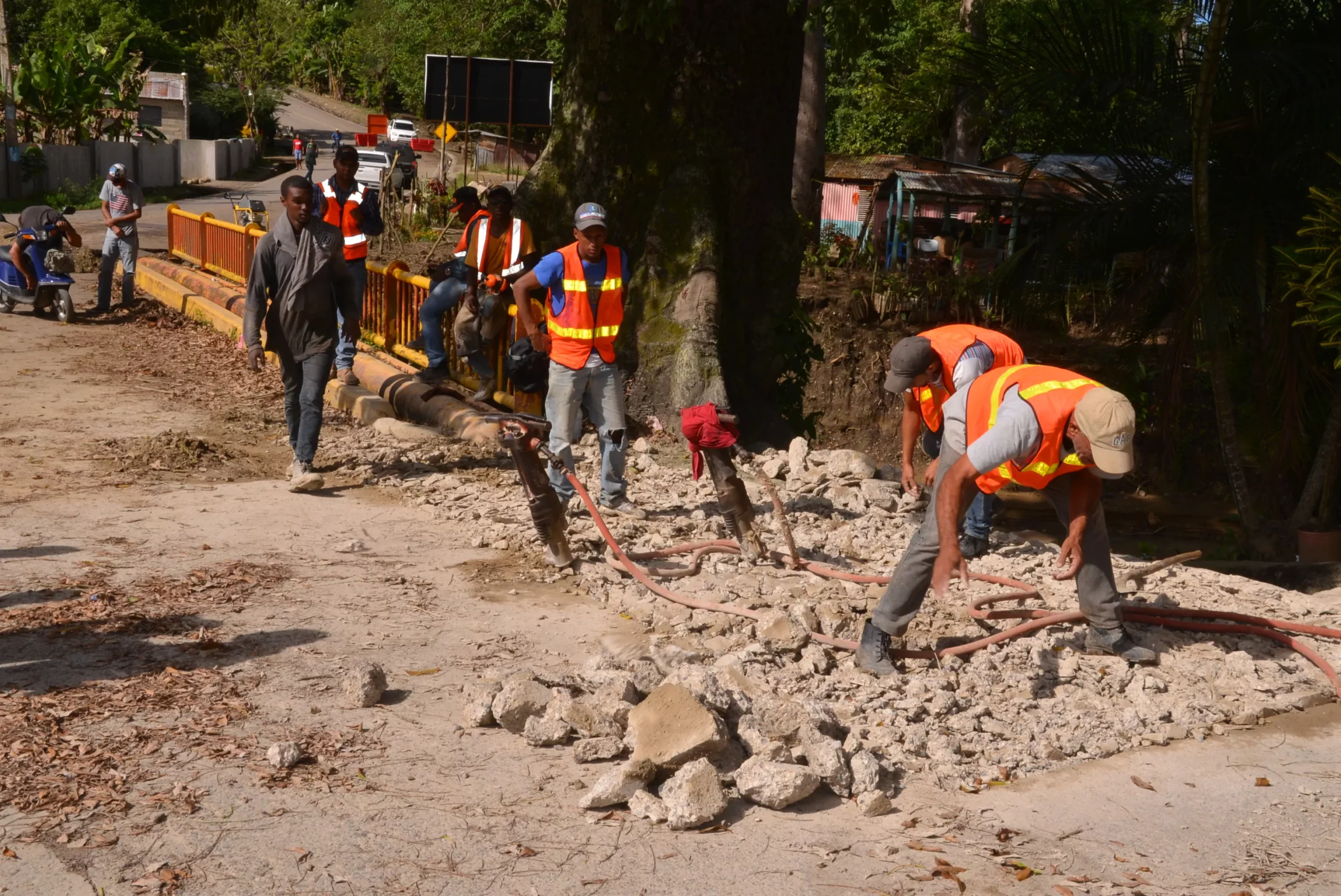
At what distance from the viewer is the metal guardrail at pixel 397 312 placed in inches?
409

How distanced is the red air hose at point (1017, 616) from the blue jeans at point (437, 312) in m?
4.03

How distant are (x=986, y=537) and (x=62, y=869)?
518 cm

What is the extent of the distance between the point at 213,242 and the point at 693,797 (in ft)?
48.4

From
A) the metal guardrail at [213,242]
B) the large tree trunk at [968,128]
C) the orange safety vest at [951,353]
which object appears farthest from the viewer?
the large tree trunk at [968,128]

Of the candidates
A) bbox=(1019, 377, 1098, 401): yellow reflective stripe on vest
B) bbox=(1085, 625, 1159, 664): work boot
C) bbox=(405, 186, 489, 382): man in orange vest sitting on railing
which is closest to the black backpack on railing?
bbox=(405, 186, 489, 382): man in orange vest sitting on railing

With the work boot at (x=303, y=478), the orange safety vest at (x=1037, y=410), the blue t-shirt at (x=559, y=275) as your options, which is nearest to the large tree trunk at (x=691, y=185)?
the blue t-shirt at (x=559, y=275)

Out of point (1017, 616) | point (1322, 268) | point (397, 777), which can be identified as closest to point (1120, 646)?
point (1017, 616)

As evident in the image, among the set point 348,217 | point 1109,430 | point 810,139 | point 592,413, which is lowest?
point 592,413

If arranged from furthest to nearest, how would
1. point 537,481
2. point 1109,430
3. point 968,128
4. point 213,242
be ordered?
point 968,128
point 213,242
point 537,481
point 1109,430

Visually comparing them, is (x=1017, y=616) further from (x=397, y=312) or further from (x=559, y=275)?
(x=397, y=312)

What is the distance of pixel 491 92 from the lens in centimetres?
1856

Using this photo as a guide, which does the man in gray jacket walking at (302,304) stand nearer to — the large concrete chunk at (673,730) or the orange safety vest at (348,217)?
the orange safety vest at (348,217)

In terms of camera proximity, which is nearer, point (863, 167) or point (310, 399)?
point (310, 399)

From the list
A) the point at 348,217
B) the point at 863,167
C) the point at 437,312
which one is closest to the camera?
the point at 437,312
